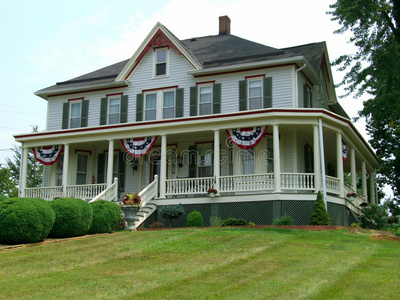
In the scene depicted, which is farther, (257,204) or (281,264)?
(257,204)

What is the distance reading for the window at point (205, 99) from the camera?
24.5m

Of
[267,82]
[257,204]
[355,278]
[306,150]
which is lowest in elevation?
[355,278]

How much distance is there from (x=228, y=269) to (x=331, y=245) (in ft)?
14.7

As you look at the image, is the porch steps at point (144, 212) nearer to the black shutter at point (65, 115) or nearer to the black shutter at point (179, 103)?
the black shutter at point (179, 103)

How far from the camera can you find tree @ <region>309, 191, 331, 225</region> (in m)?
17.5

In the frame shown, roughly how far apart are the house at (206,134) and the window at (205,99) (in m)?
0.05

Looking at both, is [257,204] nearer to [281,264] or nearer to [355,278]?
[281,264]

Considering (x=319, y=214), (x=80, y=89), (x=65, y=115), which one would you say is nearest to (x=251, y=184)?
(x=319, y=214)

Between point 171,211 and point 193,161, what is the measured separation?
4460 millimetres

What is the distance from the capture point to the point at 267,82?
2336cm

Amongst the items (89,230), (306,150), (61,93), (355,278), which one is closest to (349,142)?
(306,150)

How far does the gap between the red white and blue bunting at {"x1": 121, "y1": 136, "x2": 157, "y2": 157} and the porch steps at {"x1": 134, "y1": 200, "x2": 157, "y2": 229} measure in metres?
2.40

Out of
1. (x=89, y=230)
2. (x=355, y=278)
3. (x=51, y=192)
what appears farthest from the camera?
(x=51, y=192)

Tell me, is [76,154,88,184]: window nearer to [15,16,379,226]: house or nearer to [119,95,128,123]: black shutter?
[15,16,379,226]: house
